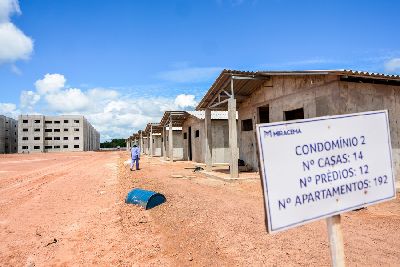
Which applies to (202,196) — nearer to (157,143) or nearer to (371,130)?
(371,130)

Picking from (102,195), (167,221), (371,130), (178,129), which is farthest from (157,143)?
(371,130)

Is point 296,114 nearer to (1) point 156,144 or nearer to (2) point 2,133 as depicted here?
(1) point 156,144

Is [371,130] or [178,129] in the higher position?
[178,129]

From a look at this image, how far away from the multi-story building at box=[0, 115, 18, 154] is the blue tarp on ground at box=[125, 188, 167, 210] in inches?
3382

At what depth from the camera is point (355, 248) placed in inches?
191

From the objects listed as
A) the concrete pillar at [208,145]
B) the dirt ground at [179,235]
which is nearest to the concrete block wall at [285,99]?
the concrete pillar at [208,145]

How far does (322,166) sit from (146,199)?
6.78m

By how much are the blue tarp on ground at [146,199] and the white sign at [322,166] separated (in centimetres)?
666

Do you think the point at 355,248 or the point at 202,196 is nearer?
the point at 355,248

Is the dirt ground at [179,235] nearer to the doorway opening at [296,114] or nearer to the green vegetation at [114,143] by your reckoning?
the doorway opening at [296,114]

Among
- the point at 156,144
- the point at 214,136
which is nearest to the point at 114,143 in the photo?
the point at 156,144

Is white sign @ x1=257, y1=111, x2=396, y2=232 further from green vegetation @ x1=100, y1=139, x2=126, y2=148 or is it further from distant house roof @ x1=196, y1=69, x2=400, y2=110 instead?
green vegetation @ x1=100, y1=139, x2=126, y2=148

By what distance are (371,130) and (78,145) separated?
93749 mm

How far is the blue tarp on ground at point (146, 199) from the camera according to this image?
838cm
